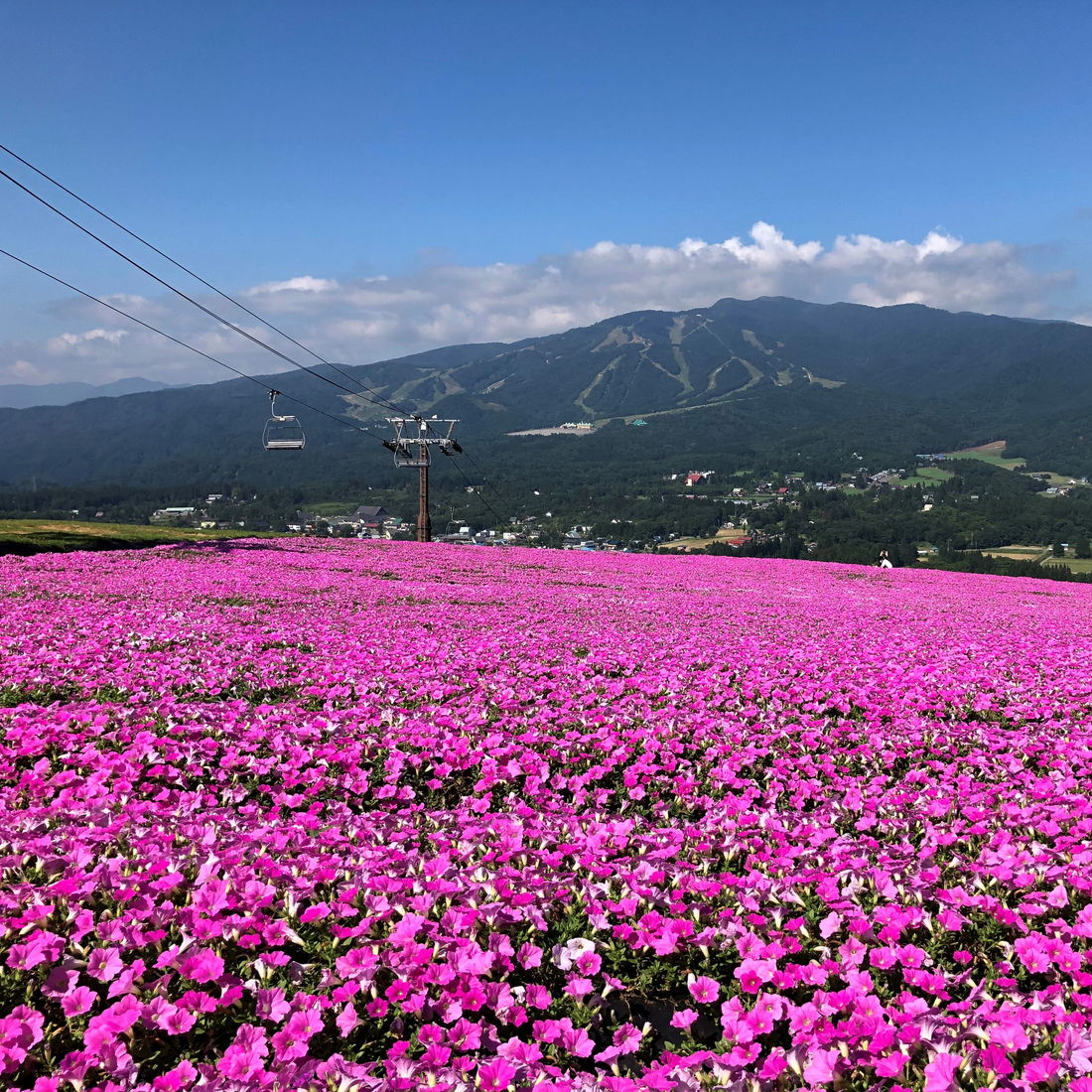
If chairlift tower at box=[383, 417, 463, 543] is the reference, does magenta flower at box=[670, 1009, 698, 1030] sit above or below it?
below

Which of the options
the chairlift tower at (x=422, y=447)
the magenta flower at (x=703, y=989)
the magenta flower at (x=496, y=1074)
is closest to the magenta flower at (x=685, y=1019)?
the magenta flower at (x=703, y=989)

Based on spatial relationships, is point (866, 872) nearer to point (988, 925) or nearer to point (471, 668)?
point (988, 925)

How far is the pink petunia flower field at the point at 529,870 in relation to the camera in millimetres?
3916

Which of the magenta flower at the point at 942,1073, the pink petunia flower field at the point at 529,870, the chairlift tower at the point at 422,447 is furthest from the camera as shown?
the chairlift tower at the point at 422,447

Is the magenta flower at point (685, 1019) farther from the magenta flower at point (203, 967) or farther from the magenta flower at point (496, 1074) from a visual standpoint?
the magenta flower at point (203, 967)

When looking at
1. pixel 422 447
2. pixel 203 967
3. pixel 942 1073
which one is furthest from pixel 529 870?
pixel 422 447

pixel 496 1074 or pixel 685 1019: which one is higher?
pixel 496 1074

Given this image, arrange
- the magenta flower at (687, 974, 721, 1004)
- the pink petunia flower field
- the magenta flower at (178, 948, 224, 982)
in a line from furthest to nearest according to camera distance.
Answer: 1. the magenta flower at (687, 974, 721, 1004)
2. the magenta flower at (178, 948, 224, 982)
3. the pink petunia flower field

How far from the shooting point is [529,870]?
5.86 meters

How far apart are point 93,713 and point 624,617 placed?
14.7m

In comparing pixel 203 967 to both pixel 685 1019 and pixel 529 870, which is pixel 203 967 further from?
pixel 685 1019

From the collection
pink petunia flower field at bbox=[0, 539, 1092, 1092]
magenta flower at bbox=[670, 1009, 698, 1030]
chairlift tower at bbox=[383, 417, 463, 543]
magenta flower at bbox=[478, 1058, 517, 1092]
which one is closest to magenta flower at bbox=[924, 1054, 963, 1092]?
pink petunia flower field at bbox=[0, 539, 1092, 1092]

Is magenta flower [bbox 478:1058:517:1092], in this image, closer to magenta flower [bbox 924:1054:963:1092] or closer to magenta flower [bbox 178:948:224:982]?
magenta flower [bbox 178:948:224:982]

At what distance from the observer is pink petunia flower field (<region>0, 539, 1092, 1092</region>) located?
3.92m
